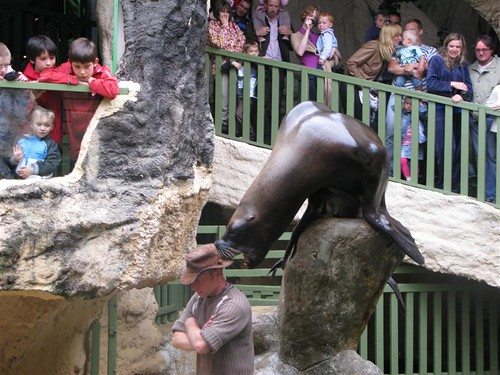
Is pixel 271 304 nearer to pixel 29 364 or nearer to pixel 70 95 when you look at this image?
pixel 29 364

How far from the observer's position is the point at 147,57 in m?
7.28

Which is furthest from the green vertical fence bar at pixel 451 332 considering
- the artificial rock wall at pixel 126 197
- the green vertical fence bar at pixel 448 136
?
the artificial rock wall at pixel 126 197

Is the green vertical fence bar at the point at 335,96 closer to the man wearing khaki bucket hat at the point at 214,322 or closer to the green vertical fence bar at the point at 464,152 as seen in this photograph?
the green vertical fence bar at the point at 464,152

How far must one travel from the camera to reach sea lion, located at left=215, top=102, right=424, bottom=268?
6059 mm

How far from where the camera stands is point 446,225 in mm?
9898

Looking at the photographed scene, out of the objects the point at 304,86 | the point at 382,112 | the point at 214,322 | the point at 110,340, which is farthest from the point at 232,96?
the point at 214,322

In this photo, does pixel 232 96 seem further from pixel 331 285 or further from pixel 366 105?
Result: pixel 331 285

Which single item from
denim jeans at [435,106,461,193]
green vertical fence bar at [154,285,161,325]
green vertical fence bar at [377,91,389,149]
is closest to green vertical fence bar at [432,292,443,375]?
denim jeans at [435,106,461,193]

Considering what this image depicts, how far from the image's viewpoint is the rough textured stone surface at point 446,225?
9.78 metres

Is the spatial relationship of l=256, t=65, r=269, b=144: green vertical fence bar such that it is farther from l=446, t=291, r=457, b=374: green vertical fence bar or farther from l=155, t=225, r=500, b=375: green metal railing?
l=446, t=291, r=457, b=374: green vertical fence bar

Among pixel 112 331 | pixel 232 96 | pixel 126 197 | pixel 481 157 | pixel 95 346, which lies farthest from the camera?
pixel 232 96

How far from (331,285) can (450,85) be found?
4157 millimetres

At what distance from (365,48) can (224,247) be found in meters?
5.04

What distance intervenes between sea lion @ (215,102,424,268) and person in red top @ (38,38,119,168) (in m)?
1.24
